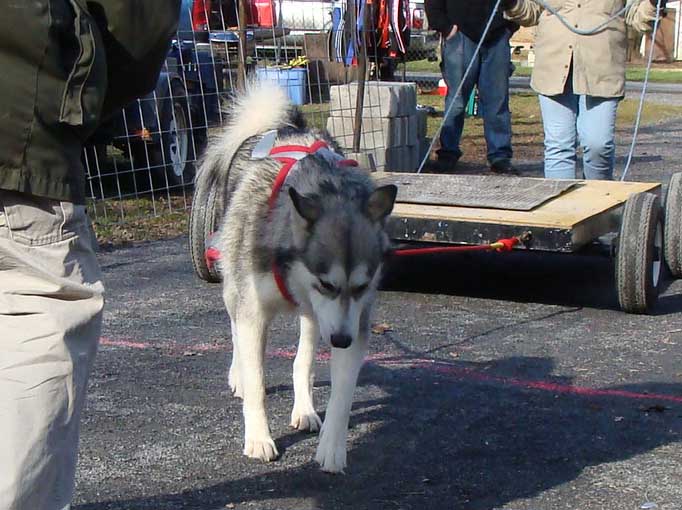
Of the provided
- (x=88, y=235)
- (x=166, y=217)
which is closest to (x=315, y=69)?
(x=166, y=217)

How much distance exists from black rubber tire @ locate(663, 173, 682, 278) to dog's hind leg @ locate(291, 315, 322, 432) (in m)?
2.68

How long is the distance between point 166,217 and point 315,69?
3.50 m

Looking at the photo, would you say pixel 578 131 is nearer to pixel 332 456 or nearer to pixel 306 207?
pixel 306 207

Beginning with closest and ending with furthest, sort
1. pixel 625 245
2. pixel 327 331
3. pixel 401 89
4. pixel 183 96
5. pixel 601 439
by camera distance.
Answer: pixel 327 331
pixel 601 439
pixel 625 245
pixel 183 96
pixel 401 89

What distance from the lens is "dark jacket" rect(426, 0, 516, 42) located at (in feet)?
33.5

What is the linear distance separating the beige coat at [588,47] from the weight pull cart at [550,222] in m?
0.68

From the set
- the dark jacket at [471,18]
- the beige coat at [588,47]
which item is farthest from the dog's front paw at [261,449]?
the dark jacket at [471,18]

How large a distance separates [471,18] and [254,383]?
7.12 meters

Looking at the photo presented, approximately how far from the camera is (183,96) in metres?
9.47

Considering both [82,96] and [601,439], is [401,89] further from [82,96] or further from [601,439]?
[82,96]

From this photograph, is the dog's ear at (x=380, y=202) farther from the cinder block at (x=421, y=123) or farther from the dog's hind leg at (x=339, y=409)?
the cinder block at (x=421, y=123)

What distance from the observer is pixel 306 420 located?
4.30m

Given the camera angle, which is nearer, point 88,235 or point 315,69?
point 88,235

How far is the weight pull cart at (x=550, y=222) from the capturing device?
568cm
